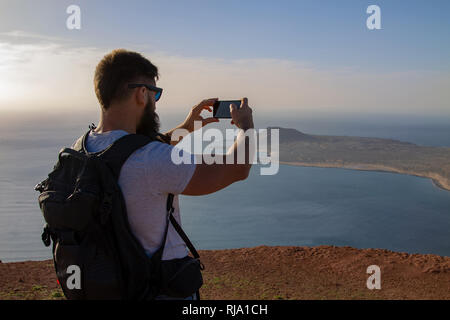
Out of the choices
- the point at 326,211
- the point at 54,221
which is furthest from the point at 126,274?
the point at 326,211

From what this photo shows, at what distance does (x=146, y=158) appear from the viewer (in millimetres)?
1471

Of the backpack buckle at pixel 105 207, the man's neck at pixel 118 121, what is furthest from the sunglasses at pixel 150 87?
the backpack buckle at pixel 105 207

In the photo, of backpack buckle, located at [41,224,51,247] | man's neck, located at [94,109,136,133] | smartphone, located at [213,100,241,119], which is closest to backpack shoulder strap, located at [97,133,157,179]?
man's neck, located at [94,109,136,133]

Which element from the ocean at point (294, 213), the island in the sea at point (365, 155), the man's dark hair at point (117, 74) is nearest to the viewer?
the man's dark hair at point (117, 74)

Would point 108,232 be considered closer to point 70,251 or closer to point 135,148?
point 70,251

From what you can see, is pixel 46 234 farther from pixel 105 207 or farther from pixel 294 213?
pixel 294 213

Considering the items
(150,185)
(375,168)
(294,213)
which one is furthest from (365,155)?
(150,185)

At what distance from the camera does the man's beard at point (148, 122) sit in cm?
175

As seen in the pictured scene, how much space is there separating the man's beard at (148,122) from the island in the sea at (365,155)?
69.2m

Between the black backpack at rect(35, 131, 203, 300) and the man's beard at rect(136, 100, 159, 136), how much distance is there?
0.74 feet

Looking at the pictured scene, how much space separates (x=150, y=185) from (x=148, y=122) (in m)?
0.39

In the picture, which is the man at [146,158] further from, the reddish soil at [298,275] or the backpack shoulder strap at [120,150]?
the reddish soil at [298,275]

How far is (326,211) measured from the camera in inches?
1743
